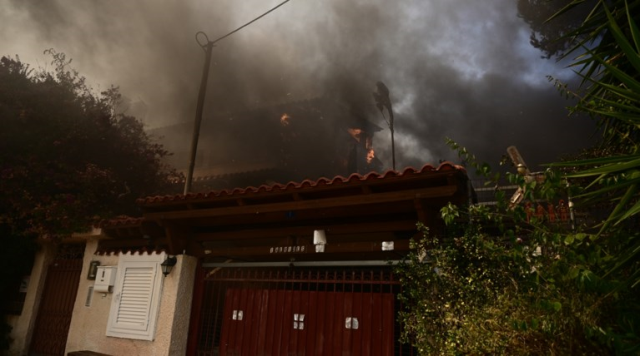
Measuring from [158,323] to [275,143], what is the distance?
53.6 ft

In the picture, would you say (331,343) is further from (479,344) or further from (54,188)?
(54,188)

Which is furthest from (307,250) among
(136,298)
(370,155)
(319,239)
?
(370,155)

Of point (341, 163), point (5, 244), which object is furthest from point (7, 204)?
point (341, 163)

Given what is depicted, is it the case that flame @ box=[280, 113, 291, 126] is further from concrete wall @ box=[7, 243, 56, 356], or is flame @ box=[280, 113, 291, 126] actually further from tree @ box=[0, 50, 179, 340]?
concrete wall @ box=[7, 243, 56, 356]

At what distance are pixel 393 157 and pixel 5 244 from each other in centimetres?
1683

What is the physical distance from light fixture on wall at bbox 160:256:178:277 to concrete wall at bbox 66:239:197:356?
0.25 ft

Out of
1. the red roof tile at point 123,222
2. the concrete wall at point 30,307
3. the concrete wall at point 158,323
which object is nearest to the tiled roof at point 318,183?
the red roof tile at point 123,222

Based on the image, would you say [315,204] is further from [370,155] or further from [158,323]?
[370,155]

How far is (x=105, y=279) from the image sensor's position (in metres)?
8.21

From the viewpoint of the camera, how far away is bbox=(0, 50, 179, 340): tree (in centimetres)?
971

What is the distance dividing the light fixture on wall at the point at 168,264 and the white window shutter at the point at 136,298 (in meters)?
0.21

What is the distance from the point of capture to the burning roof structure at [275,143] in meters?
22.5

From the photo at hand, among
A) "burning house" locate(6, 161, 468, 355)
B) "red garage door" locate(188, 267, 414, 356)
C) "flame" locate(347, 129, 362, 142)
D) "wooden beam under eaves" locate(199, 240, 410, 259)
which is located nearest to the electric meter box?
"burning house" locate(6, 161, 468, 355)

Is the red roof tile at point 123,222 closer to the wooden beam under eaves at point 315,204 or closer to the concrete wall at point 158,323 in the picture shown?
the wooden beam under eaves at point 315,204
